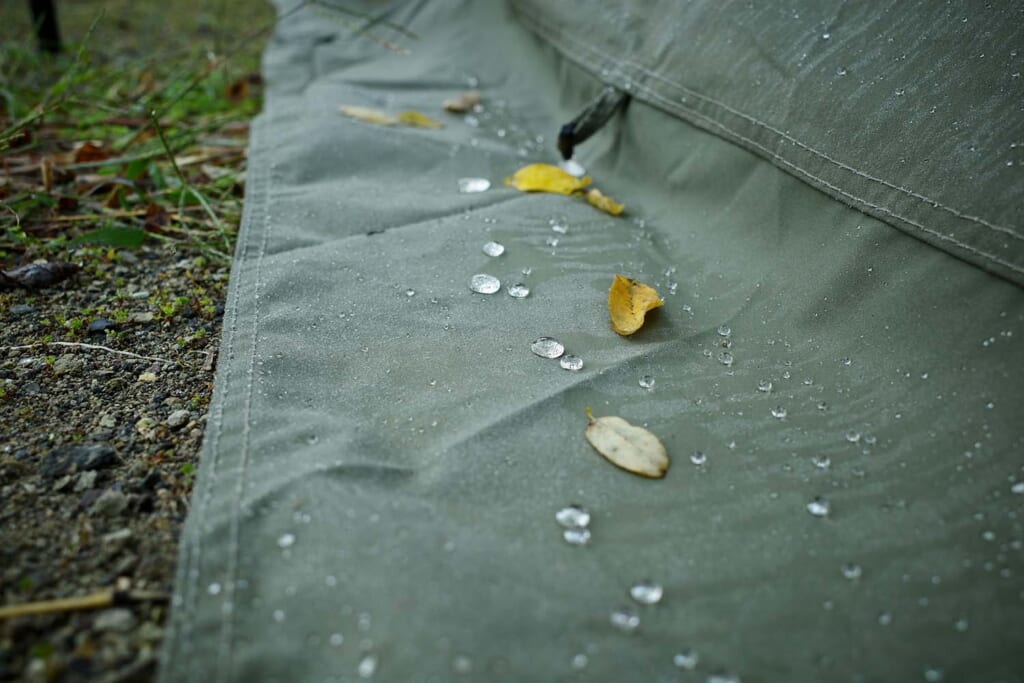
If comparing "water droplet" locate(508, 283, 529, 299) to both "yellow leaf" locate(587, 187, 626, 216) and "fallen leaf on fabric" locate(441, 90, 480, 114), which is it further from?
"fallen leaf on fabric" locate(441, 90, 480, 114)

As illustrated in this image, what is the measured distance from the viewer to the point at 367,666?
63 cm

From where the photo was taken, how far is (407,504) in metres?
0.76

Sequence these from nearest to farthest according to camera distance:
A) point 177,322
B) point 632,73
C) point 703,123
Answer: point 177,322 < point 703,123 < point 632,73

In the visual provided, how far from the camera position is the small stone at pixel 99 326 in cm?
113

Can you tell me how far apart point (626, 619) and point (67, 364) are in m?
0.86

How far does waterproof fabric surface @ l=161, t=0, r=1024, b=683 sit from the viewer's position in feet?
2.16

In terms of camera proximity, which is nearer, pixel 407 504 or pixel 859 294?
pixel 407 504

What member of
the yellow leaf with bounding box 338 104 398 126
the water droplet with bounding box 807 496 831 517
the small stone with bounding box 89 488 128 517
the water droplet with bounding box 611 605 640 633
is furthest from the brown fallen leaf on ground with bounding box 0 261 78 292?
the water droplet with bounding box 807 496 831 517

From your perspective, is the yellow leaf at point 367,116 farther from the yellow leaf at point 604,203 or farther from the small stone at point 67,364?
the small stone at point 67,364

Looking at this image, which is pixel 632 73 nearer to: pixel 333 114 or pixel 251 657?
pixel 333 114

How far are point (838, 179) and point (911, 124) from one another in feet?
0.36

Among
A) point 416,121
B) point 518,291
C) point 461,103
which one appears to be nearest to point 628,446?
point 518,291

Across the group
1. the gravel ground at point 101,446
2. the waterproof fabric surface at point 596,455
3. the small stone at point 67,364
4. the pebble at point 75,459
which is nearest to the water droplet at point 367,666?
the waterproof fabric surface at point 596,455

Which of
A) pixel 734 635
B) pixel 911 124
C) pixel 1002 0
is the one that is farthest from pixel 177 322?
pixel 1002 0
